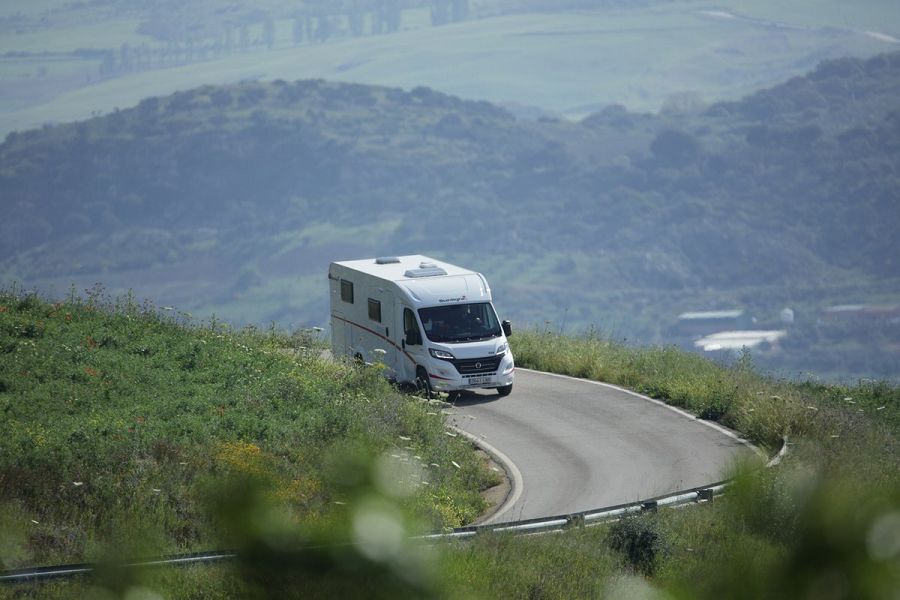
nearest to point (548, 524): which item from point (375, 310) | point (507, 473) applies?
point (507, 473)

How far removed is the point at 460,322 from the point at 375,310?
2.14 metres

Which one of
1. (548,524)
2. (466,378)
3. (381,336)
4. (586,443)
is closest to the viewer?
(548,524)

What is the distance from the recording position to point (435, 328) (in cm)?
2594

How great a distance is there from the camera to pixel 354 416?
781 inches

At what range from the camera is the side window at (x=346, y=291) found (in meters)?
28.4

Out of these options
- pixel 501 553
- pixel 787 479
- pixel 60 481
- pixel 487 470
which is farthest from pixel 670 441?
pixel 787 479

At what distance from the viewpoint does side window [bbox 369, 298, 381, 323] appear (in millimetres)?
27078

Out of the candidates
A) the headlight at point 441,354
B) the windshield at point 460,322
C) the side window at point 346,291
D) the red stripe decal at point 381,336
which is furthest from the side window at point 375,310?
the headlight at point 441,354

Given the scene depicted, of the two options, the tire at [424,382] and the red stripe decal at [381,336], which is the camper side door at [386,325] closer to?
the red stripe decal at [381,336]

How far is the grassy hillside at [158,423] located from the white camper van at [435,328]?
173 centimetres

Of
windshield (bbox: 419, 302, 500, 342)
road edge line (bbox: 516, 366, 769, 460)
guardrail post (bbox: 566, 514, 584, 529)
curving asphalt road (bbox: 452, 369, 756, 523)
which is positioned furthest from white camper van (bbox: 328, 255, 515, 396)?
guardrail post (bbox: 566, 514, 584, 529)

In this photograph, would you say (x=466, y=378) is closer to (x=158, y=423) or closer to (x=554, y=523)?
(x=158, y=423)

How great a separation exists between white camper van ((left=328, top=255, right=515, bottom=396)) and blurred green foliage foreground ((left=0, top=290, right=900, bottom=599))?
1.92 m

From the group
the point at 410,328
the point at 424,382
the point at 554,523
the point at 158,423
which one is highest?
the point at 158,423
